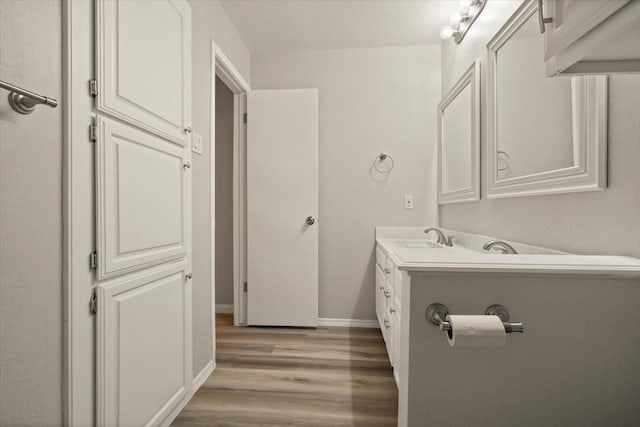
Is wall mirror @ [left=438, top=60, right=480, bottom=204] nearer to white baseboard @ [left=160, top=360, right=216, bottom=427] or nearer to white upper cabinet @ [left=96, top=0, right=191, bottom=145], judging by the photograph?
white upper cabinet @ [left=96, top=0, right=191, bottom=145]

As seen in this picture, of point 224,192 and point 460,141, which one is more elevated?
point 460,141

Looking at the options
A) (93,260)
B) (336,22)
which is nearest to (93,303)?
(93,260)

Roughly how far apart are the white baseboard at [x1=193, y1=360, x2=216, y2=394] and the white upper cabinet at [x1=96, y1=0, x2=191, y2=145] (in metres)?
1.33

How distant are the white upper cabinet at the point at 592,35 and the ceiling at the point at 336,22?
1.90m

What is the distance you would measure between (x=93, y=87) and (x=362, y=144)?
2036 mm

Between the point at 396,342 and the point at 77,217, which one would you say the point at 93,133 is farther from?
the point at 396,342

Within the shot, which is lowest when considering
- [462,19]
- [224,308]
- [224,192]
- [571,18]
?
[224,308]

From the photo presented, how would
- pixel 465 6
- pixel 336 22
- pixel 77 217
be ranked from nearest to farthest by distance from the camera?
pixel 77 217
pixel 465 6
pixel 336 22

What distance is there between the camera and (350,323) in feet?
8.80

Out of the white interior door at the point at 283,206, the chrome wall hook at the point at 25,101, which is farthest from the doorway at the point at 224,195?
the chrome wall hook at the point at 25,101

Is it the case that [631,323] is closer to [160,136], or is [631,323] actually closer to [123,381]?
[123,381]

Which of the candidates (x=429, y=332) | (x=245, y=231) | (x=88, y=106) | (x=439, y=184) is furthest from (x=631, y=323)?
(x=245, y=231)

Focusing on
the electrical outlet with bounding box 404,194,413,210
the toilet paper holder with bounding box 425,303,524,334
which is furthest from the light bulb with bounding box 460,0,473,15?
the toilet paper holder with bounding box 425,303,524,334

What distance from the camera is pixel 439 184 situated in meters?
2.55
